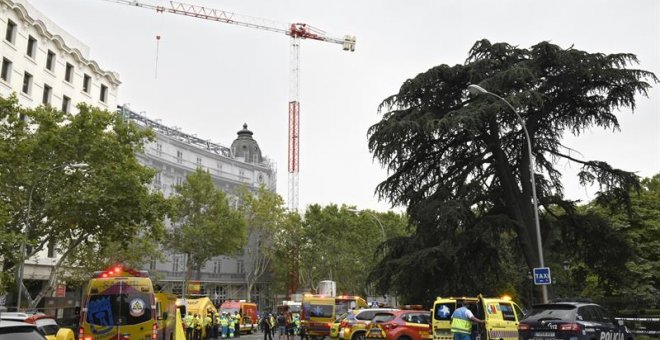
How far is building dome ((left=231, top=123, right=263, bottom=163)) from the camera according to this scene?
8288 cm

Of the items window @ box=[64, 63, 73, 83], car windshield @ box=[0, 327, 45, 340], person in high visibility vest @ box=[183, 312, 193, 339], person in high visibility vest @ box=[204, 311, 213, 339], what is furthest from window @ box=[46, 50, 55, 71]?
car windshield @ box=[0, 327, 45, 340]

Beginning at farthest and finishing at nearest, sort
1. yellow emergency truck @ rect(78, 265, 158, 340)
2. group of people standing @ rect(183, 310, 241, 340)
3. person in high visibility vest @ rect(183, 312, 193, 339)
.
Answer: group of people standing @ rect(183, 310, 241, 340) → person in high visibility vest @ rect(183, 312, 193, 339) → yellow emergency truck @ rect(78, 265, 158, 340)

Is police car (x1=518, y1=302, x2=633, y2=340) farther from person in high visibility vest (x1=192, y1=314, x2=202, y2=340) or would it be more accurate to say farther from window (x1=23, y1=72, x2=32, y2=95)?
window (x1=23, y1=72, x2=32, y2=95)

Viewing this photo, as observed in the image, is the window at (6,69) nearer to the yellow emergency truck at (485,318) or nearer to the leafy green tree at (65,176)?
the leafy green tree at (65,176)

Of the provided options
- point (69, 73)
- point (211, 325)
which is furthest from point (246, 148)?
point (211, 325)

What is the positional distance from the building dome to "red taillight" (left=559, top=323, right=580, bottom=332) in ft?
232

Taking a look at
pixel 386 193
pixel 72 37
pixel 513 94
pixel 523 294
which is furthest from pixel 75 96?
pixel 523 294

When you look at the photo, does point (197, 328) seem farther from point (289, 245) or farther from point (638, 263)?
point (289, 245)

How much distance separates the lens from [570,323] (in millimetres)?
13477

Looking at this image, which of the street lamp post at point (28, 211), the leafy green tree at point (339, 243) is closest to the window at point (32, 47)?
the street lamp post at point (28, 211)

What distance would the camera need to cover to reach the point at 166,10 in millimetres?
77625

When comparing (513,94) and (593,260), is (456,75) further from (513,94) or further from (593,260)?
(593,260)

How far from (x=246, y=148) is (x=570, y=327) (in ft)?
238

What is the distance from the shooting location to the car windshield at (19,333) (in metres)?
6.41
